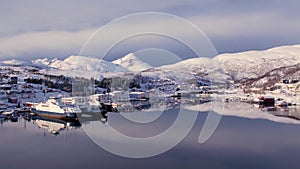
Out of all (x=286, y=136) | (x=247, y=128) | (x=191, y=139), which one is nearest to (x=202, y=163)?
(x=191, y=139)

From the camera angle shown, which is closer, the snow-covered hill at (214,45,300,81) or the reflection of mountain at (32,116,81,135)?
the reflection of mountain at (32,116,81,135)

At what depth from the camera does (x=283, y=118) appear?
39.2 feet

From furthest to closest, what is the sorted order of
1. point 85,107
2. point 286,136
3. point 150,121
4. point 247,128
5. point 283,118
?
point 85,107, point 283,118, point 150,121, point 247,128, point 286,136

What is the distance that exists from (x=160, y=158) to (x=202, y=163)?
0.83 m

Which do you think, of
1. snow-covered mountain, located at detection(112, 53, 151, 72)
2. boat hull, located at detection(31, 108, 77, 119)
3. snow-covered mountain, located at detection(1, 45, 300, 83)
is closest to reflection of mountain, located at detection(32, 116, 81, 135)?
boat hull, located at detection(31, 108, 77, 119)

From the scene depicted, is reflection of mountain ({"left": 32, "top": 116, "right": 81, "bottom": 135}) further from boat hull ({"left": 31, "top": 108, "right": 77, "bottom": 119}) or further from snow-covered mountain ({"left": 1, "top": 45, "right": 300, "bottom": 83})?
snow-covered mountain ({"left": 1, "top": 45, "right": 300, "bottom": 83})

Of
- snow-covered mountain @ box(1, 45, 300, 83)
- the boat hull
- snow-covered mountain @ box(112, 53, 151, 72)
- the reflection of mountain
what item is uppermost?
snow-covered mountain @ box(1, 45, 300, 83)

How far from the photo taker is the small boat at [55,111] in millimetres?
12141

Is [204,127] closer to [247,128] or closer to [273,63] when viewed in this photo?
[247,128]

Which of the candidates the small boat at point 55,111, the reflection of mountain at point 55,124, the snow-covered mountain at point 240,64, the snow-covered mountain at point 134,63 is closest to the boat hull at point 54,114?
the small boat at point 55,111

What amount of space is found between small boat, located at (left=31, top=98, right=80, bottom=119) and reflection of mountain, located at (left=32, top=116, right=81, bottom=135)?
306 mm

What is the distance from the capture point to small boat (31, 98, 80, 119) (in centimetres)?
1214

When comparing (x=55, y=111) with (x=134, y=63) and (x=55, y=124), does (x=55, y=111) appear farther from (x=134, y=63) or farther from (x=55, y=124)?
(x=134, y=63)

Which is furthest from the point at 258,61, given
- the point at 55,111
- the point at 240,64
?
the point at 55,111
